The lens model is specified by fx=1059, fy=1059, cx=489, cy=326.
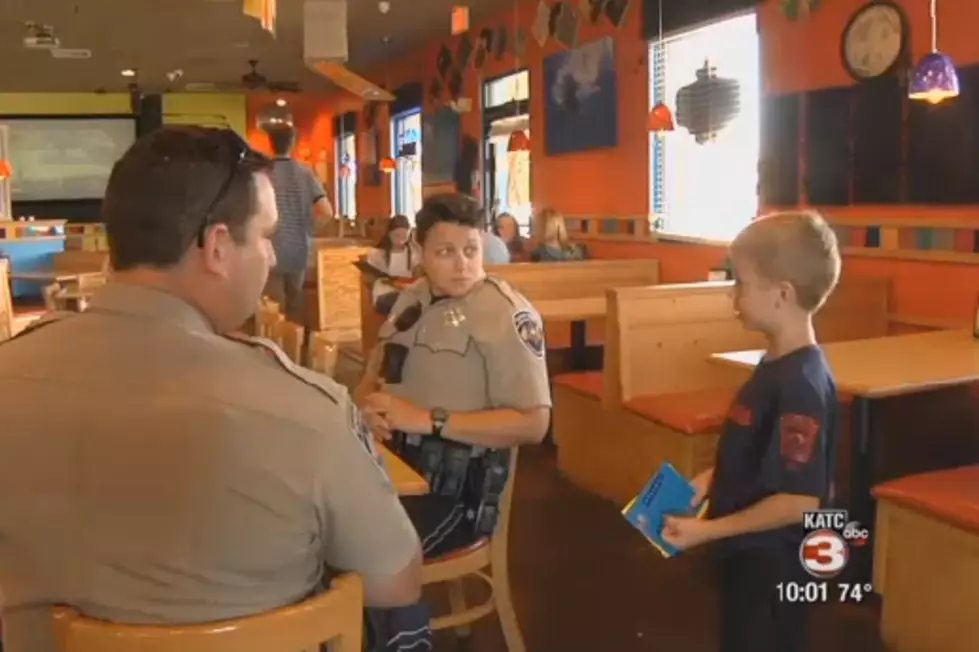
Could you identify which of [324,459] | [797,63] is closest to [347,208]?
[797,63]

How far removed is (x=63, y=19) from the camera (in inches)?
371

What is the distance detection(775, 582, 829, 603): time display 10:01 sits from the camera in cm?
190

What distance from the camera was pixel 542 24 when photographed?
8094 millimetres

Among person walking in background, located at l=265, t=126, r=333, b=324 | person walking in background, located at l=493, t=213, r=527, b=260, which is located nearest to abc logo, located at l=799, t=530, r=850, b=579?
person walking in background, located at l=265, t=126, r=333, b=324

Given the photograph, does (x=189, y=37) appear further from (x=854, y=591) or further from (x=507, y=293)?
(x=854, y=591)

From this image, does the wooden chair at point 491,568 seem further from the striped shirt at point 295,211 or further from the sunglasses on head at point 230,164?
the striped shirt at point 295,211

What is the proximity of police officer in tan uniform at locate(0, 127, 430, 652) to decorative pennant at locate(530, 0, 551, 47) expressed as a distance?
7.05m

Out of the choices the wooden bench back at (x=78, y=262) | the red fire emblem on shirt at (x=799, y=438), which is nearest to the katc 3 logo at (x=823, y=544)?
the red fire emblem on shirt at (x=799, y=438)

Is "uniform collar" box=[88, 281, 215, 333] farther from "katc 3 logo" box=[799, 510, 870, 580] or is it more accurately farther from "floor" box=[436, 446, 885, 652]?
"floor" box=[436, 446, 885, 652]

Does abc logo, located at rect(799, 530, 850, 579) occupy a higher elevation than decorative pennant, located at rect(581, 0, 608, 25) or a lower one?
lower

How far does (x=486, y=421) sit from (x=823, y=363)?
769mm

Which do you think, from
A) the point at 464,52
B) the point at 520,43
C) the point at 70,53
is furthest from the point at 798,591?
the point at 70,53

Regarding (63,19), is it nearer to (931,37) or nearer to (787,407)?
(931,37)

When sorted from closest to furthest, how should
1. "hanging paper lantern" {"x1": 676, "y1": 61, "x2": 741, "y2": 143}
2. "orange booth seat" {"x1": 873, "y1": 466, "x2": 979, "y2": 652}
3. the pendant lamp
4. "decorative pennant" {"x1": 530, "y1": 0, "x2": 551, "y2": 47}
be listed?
"orange booth seat" {"x1": 873, "y1": 466, "x2": 979, "y2": 652} < the pendant lamp < "hanging paper lantern" {"x1": 676, "y1": 61, "x2": 741, "y2": 143} < "decorative pennant" {"x1": 530, "y1": 0, "x2": 551, "y2": 47}
